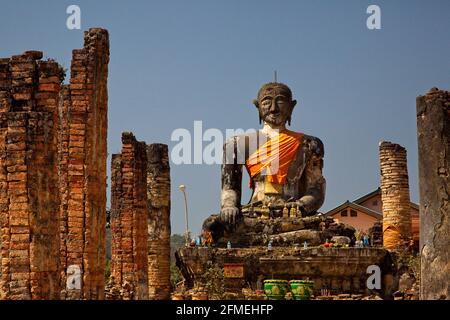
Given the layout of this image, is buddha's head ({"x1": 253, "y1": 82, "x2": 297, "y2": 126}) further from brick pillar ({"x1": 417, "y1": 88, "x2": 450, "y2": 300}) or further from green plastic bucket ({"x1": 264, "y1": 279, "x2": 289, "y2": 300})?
brick pillar ({"x1": 417, "y1": 88, "x2": 450, "y2": 300})

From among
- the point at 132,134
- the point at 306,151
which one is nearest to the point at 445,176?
the point at 132,134

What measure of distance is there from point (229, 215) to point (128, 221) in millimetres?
2736

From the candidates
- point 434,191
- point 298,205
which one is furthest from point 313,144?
point 434,191

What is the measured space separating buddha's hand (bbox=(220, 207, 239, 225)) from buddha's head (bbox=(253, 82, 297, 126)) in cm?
298

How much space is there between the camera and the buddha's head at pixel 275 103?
2353cm

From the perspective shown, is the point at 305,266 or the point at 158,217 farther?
the point at 158,217

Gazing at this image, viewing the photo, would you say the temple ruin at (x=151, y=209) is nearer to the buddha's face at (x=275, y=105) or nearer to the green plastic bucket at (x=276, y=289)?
the buddha's face at (x=275, y=105)

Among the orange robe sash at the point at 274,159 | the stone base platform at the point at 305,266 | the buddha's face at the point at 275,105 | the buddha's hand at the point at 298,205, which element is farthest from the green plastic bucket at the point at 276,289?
the buddha's face at the point at 275,105

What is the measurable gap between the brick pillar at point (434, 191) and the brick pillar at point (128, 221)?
6936 millimetres

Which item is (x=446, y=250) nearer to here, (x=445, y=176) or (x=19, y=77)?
(x=445, y=176)

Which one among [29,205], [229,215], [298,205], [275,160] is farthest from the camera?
[275,160]

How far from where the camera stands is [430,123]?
45.2 ft

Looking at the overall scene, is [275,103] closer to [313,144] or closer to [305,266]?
[313,144]

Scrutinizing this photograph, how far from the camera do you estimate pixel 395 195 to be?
27500mm
